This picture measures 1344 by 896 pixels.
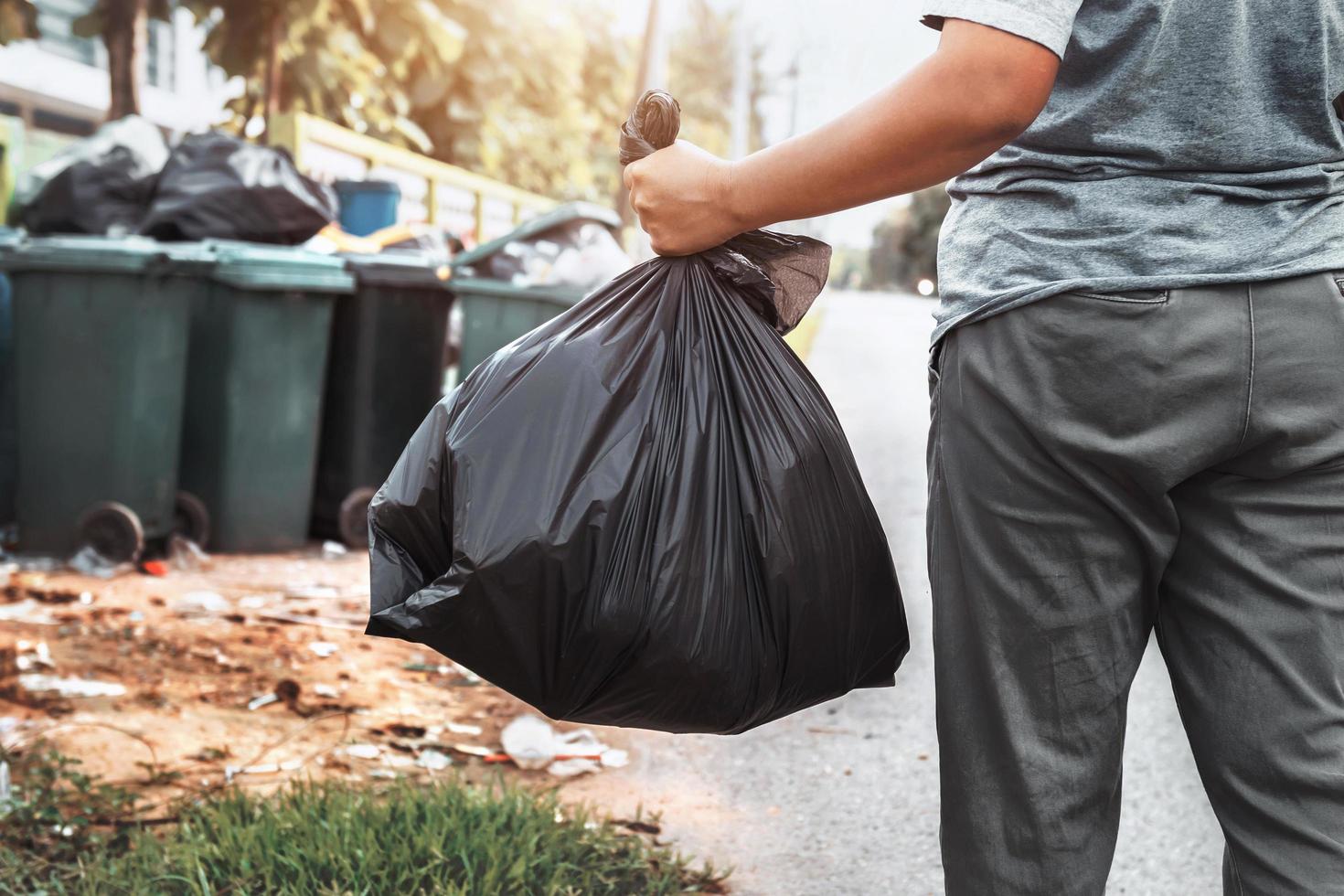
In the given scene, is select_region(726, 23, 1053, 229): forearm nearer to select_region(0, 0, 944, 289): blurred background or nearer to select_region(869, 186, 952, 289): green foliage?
select_region(0, 0, 944, 289): blurred background

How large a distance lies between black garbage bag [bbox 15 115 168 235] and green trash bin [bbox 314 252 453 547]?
1.10 m

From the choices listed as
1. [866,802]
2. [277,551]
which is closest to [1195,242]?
[866,802]

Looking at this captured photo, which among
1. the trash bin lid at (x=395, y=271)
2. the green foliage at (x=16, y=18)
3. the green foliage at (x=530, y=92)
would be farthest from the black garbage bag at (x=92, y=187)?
the green foliage at (x=530, y=92)

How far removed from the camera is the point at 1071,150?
134 centimetres

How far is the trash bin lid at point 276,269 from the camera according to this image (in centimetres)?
525

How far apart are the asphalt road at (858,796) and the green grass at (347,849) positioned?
26 centimetres

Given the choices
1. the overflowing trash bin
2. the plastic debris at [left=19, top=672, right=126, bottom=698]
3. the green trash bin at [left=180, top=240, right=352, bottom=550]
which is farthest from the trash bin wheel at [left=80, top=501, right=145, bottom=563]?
the overflowing trash bin

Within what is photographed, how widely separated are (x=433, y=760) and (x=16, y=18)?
5.79 metres

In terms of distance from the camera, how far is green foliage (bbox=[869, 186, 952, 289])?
45.2 m

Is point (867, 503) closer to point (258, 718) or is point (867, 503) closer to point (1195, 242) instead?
point (1195, 242)

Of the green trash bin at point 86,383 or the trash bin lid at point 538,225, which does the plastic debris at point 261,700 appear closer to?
the green trash bin at point 86,383

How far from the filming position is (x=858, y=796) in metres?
3.17

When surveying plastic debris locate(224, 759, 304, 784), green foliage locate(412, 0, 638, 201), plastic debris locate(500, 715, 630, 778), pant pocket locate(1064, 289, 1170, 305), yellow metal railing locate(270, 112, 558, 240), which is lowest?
plastic debris locate(224, 759, 304, 784)

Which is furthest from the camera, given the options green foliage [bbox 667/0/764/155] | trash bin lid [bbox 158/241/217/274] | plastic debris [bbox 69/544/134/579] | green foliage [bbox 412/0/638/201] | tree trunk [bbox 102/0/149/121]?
green foliage [bbox 667/0/764/155]
